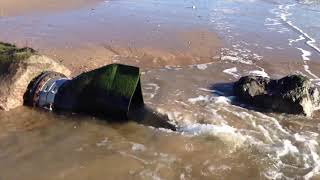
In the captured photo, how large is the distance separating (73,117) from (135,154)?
5.32 feet

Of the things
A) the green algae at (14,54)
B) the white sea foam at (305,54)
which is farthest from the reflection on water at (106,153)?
the white sea foam at (305,54)

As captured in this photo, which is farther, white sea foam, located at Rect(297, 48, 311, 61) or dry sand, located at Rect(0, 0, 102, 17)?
dry sand, located at Rect(0, 0, 102, 17)

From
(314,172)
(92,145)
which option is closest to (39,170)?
(92,145)

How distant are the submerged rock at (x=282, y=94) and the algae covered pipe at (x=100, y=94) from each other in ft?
6.19

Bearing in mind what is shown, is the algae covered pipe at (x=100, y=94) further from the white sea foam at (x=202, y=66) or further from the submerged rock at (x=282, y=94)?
the white sea foam at (x=202, y=66)

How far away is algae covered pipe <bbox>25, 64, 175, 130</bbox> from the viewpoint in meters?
7.67

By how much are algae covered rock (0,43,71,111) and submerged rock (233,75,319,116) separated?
3.73 metres

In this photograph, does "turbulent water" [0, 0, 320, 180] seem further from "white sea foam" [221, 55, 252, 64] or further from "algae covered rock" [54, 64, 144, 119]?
"white sea foam" [221, 55, 252, 64]

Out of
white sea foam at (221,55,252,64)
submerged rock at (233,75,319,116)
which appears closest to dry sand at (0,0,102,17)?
white sea foam at (221,55,252,64)

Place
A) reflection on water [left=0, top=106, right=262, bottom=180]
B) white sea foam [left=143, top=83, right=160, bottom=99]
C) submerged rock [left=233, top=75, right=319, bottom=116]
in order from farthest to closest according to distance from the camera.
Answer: white sea foam [left=143, top=83, right=160, bottom=99] < submerged rock [left=233, top=75, right=319, bottom=116] < reflection on water [left=0, top=106, right=262, bottom=180]

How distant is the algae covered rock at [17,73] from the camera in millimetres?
7977

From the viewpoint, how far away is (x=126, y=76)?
774 cm

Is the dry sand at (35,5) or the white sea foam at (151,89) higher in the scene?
the dry sand at (35,5)

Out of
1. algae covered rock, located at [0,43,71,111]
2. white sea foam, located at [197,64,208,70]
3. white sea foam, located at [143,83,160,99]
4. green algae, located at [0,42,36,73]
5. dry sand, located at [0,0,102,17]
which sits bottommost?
white sea foam, located at [197,64,208,70]
